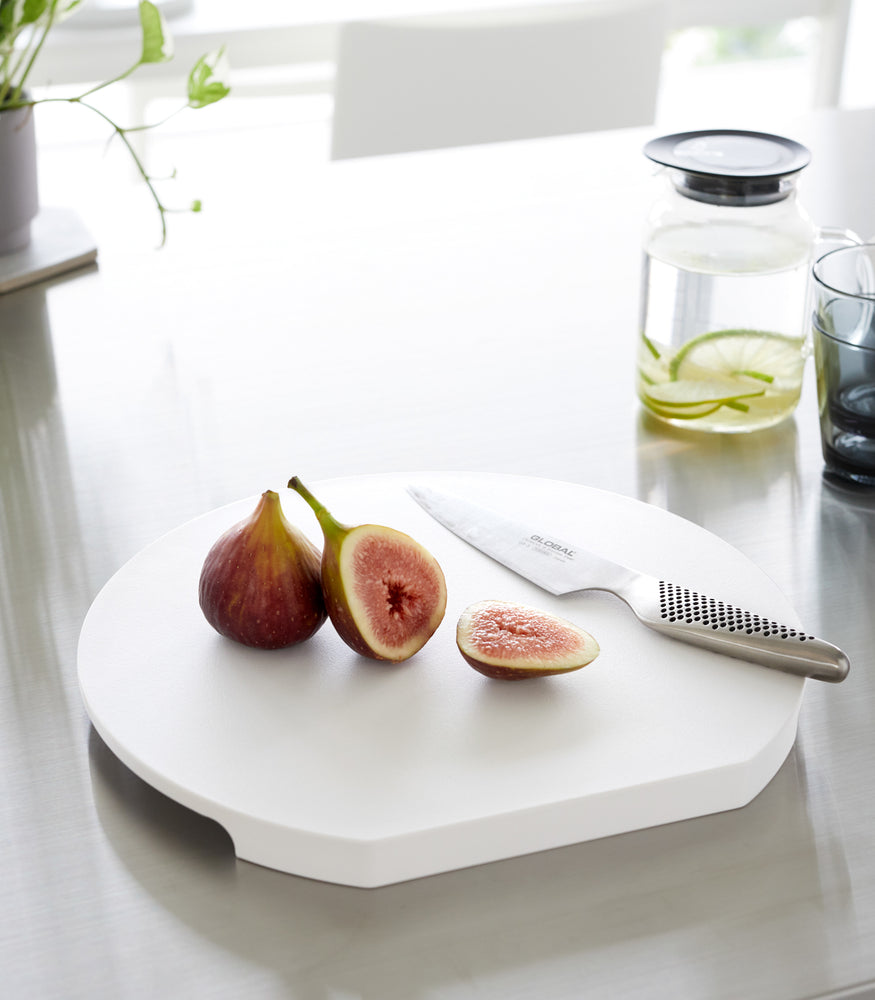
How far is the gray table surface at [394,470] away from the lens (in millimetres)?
592

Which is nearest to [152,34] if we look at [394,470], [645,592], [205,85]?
[205,85]

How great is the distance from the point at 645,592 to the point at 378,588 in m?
0.17

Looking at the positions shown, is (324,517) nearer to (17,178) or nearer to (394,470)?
(394,470)

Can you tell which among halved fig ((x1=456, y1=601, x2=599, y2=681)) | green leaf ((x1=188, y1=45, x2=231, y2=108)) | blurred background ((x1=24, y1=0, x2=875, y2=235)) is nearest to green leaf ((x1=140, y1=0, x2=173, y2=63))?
green leaf ((x1=188, y1=45, x2=231, y2=108))

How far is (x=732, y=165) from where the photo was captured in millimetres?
941

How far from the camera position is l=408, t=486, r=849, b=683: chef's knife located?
0.72 meters

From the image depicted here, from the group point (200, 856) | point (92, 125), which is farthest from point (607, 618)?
point (92, 125)

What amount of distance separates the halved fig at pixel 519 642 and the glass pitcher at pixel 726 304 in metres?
0.36

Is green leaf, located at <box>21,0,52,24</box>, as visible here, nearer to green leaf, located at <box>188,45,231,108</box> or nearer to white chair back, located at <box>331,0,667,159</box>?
green leaf, located at <box>188,45,231,108</box>

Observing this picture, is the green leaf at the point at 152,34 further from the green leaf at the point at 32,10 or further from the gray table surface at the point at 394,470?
the gray table surface at the point at 394,470

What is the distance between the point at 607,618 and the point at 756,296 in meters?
0.38

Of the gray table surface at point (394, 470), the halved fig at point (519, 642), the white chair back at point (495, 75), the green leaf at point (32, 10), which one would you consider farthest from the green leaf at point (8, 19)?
the white chair back at point (495, 75)

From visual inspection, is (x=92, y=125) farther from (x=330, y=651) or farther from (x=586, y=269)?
(x=330, y=651)

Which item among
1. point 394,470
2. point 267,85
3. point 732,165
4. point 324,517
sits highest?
point 732,165
